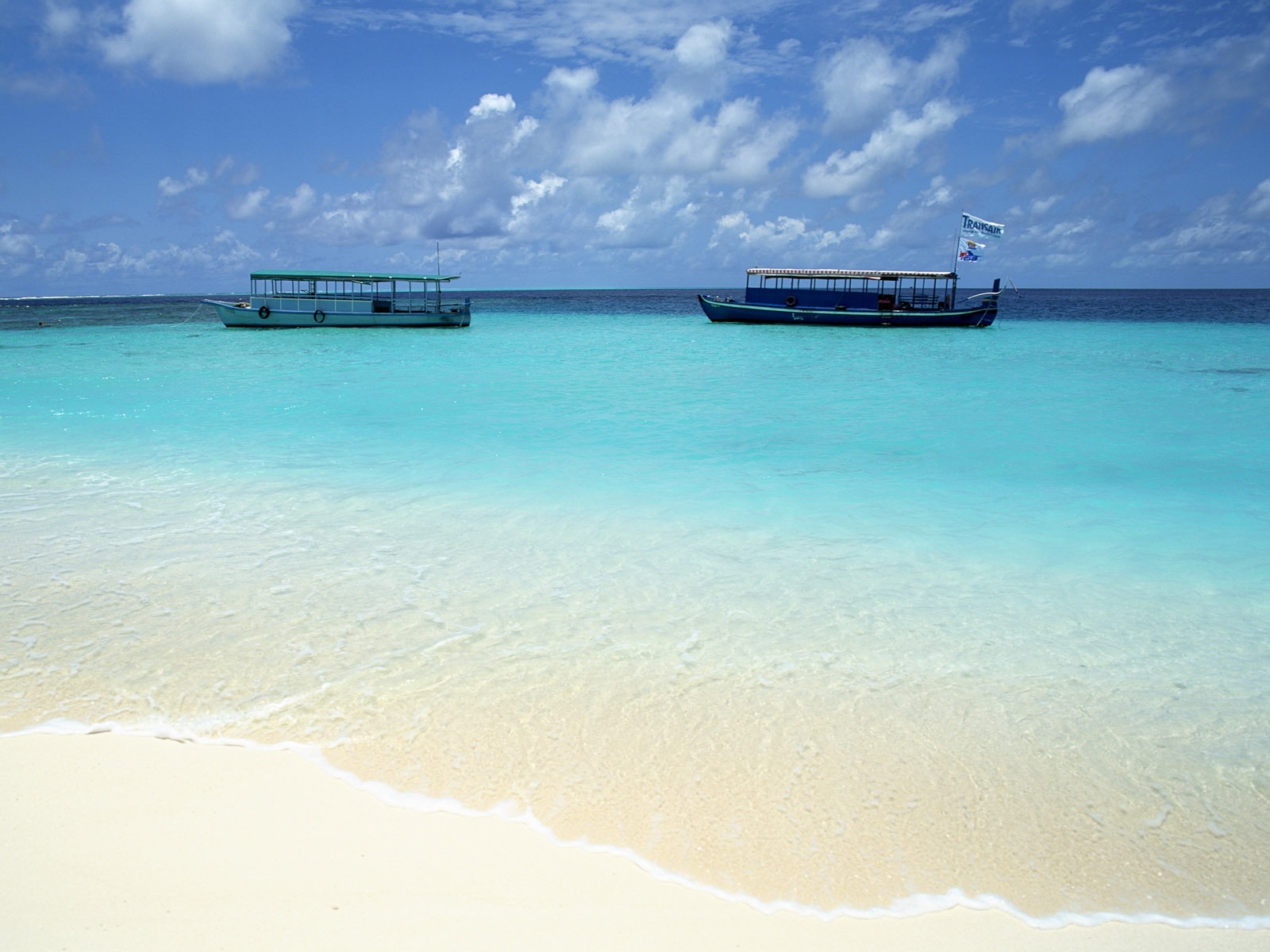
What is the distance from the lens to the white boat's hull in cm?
3847

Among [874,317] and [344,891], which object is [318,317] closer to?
[874,317]

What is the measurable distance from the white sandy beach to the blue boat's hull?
3967 cm

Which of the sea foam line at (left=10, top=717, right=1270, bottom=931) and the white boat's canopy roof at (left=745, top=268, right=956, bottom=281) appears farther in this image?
the white boat's canopy roof at (left=745, top=268, right=956, bottom=281)

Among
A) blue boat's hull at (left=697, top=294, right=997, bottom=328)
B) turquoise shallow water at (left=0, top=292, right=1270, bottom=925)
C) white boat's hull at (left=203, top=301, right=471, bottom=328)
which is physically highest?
blue boat's hull at (left=697, top=294, right=997, bottom=328)

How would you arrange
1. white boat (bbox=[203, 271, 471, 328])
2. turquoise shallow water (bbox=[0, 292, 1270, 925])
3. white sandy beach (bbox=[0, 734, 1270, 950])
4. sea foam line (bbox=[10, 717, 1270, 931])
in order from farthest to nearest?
white boat (bbox=[203, 271, 471, 328]), turquoise shallow water (bbox=[0, 292, 1270, 925]), sea foam line (bbox=[10, 717, 1270, 931]), white sandy beach (bbox=[0, 734, 1270, 950])

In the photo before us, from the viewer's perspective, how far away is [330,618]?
15.5 ft

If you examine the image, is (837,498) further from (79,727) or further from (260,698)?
(79,727)

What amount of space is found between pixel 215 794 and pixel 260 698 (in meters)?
0.79

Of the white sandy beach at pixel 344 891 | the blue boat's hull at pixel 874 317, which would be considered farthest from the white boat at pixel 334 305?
the white sandy beach at pixel 344 891

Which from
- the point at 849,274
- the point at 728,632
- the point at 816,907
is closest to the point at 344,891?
the point at 816,907

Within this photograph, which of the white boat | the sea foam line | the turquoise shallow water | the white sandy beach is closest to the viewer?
the white sandy beach

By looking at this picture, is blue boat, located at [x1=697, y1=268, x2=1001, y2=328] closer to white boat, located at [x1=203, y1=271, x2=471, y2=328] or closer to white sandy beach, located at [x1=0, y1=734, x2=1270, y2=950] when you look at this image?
white boat, located at [x1=203, y1=271, x2=471, y2=328]

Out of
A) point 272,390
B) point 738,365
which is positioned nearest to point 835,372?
point 738,365

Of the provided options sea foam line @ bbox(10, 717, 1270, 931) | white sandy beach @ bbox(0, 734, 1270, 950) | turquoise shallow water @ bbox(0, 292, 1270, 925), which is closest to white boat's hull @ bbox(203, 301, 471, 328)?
turquoise shallow water @ bbox(0, 292, 1270, 925)
